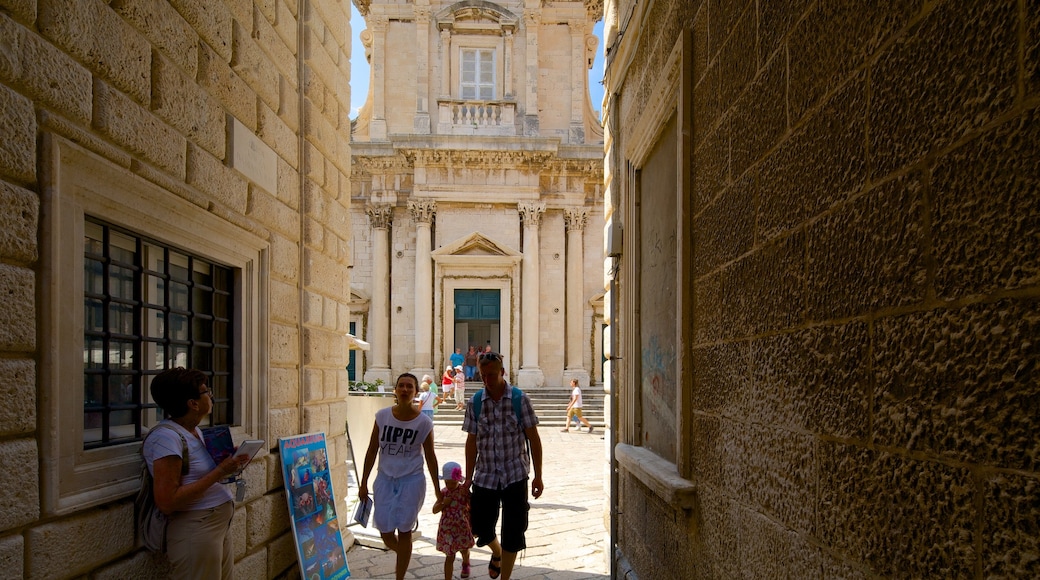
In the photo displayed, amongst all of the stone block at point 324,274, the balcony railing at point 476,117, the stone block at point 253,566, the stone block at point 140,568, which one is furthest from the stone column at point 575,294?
Result: the stone block at point 140,568

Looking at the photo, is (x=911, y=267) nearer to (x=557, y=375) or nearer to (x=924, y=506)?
(x=924, y=506)

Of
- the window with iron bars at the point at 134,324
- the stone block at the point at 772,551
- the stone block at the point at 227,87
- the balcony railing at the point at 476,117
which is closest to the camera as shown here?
the stone block at the point at 772,551

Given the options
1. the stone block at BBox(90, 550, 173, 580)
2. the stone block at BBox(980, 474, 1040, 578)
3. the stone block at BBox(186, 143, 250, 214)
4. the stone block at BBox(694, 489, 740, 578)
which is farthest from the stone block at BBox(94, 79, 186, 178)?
the stone block at BBox(980, 474, 1040, 578)

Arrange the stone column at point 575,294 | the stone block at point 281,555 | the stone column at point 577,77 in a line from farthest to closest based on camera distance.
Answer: the stone column at point 577,77
the stone column at point 575,294
the stone block at point 281,555

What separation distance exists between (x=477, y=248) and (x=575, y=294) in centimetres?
347

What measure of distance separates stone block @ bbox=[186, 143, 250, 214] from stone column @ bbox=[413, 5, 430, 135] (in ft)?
58.9

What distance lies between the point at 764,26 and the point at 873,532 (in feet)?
5.60

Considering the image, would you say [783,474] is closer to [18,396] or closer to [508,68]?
[18,396]

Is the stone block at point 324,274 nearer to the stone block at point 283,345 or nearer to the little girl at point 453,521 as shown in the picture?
the stone block at point 283,345

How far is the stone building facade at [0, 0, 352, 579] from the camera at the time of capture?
7.84 feet

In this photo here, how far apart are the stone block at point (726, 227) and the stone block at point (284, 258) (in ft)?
9.94

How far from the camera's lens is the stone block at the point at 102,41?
2549mm

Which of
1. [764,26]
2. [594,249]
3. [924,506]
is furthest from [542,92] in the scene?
[924,506]

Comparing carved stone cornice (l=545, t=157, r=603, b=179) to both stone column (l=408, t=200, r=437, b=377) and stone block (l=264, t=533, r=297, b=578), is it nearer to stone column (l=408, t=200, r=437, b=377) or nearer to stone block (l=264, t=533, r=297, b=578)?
stone column (l=408, t=200, r=437, b=377)
